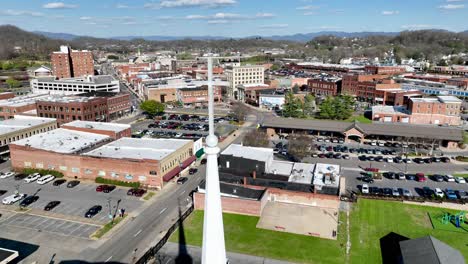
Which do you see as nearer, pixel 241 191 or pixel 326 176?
pixel 241 191

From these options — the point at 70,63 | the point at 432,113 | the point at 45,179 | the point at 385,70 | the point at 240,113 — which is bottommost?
the point at 45,179

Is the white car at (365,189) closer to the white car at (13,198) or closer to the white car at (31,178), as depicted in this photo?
the white car at (13,198)

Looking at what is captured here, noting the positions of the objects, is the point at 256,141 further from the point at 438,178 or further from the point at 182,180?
the point at 438,178

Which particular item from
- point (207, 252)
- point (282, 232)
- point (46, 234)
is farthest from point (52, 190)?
point (207, 252)

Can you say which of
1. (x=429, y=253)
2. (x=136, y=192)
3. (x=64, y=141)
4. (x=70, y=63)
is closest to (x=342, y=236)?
(x=429, y=253)

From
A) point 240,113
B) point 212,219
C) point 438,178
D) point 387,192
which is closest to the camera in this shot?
point 212,219

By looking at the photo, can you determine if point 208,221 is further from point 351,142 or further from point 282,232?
point 351,142

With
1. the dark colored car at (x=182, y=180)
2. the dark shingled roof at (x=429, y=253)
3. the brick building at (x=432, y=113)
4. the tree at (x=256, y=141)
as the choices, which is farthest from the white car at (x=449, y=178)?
the dark colored car at (x=182, y=180)
